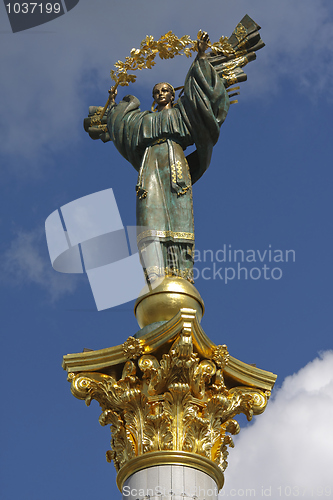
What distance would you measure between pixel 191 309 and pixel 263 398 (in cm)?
254

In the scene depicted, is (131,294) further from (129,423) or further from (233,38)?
(233,38)

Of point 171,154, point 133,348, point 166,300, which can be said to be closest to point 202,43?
point 171,154

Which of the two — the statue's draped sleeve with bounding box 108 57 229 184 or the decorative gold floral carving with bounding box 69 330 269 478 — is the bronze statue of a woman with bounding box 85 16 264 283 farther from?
the decorative gold floral carving with bounding box 69 330 269 478

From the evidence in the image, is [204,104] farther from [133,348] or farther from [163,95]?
[133,348]

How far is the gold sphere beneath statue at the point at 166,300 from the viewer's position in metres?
16.9

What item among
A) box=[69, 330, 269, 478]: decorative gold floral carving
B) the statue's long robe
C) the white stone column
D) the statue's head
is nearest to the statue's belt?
the statue's long robe

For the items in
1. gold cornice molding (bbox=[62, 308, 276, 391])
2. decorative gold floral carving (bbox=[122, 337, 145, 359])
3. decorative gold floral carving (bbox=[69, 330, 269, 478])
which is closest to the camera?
decorative gold floral carving (bbox=[69, 330, 269, 478])

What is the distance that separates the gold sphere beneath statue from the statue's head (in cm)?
527

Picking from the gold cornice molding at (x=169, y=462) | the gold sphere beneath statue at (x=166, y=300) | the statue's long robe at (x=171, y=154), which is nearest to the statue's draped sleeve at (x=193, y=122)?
the statue's long robe at (x=171, y=154)

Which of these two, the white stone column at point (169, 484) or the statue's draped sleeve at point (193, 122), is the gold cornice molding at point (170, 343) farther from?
the statue's draped sleeve at point (193, 122)

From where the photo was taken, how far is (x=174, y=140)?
20.0m

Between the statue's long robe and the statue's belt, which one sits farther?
the statue's belt

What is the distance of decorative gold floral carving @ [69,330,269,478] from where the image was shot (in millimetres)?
15633

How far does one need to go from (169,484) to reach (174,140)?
8035 millimetres
